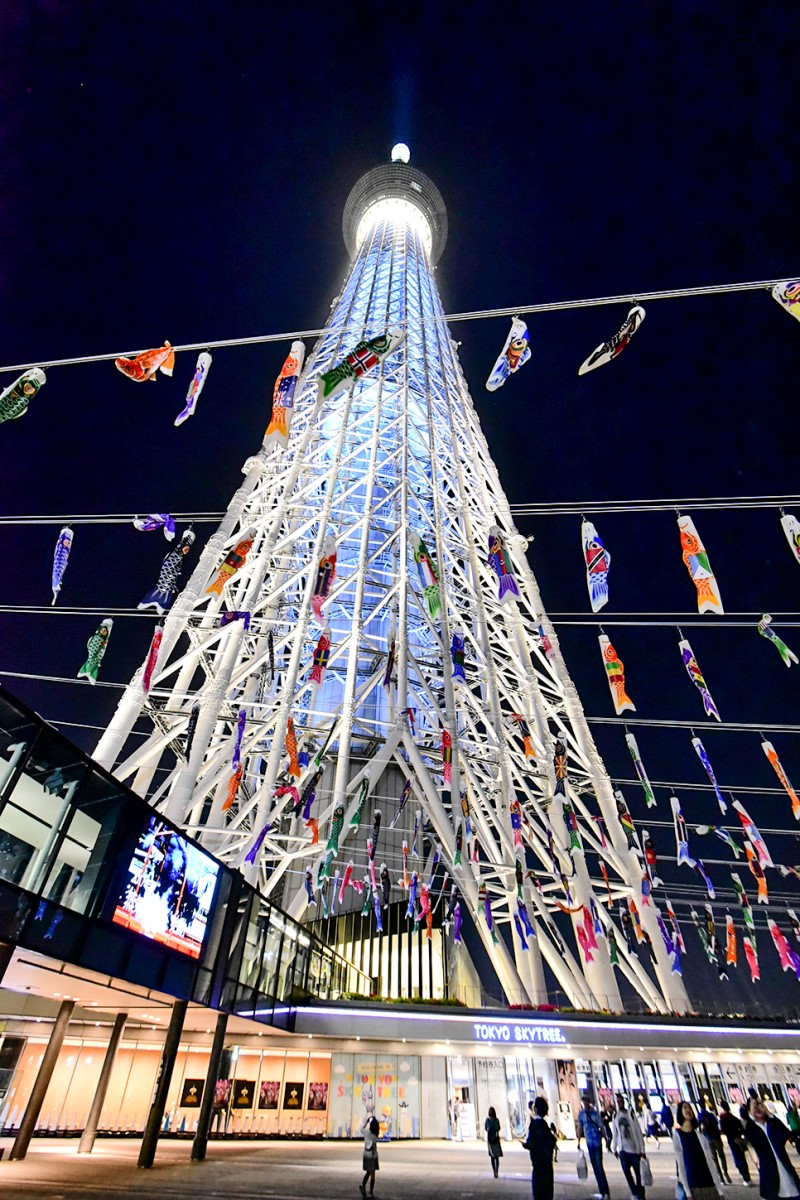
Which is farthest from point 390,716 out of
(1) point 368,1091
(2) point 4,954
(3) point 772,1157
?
(3) point 772,1157

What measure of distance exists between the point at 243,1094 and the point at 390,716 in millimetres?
14449

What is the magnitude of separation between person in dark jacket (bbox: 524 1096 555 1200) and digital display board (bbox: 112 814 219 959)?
7847mm

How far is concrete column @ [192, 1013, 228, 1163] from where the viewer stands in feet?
46.3

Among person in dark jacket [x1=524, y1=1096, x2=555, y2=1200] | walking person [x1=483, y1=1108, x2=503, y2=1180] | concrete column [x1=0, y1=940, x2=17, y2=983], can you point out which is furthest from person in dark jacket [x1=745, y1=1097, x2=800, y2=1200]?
concrete column [x1=0, y1=940, x2=17, y2=983]

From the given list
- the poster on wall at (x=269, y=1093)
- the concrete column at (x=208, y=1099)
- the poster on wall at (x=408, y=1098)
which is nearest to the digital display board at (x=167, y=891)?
the concrete column at (x=208, y=1099)

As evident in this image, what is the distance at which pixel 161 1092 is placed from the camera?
1304cm

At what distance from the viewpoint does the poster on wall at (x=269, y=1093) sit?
73.3 ft

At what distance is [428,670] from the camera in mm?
34438

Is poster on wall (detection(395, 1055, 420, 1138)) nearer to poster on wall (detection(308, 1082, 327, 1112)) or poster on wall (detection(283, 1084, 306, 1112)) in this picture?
poster on wall (detection(308, 1082, 327, 1112))

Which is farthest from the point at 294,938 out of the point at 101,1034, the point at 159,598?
the point at 159,598

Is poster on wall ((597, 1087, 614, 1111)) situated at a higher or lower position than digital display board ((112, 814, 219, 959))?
lower

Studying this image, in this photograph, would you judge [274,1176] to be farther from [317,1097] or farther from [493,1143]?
[317,1097]

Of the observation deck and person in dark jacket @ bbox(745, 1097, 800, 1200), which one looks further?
the observation deck

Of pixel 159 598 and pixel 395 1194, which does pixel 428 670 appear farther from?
pixel 395 1194
